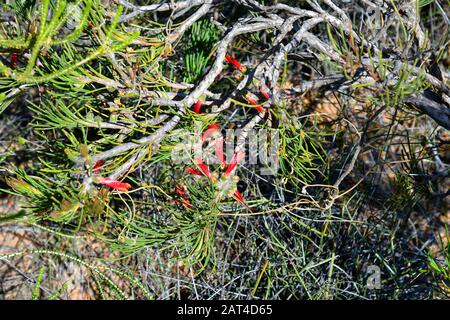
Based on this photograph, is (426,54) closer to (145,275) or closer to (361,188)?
(361,188)

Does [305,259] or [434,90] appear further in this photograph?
[305,259]

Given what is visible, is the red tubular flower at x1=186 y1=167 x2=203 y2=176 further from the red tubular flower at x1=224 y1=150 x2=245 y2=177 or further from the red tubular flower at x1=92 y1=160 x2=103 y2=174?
the red tubular flower at x1=92 y1=160 x2=103 y2=174

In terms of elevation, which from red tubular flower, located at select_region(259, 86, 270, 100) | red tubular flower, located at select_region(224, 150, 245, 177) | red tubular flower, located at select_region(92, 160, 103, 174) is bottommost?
red tubular flower, located at select_region(92, 160, 103, 174)

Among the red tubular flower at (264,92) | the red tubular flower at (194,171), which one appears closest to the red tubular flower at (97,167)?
the red tubular flower at (194,171)

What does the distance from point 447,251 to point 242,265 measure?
683 mm

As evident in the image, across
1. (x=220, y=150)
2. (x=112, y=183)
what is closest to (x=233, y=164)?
(x=220, y=150)

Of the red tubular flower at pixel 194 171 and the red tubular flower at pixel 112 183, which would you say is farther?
the red tubular flower at pixel 194 171

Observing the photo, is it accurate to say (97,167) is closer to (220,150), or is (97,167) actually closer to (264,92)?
(220,150)

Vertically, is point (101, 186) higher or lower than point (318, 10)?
lower

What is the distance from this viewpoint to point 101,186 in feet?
3.95

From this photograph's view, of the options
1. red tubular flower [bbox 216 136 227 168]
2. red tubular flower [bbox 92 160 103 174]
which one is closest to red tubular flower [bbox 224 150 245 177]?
red tubular flower [bbox 216 136 227 168]

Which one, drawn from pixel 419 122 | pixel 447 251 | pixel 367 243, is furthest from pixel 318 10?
pixel 419 122

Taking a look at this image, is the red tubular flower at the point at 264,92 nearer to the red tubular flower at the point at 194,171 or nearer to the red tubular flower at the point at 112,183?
the red tubular flower at the point at 194,171

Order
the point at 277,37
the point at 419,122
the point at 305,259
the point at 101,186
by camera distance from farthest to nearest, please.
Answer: the point at 419,122 → the point at 305,259 → the point at 277,37 → the point at 101,186
